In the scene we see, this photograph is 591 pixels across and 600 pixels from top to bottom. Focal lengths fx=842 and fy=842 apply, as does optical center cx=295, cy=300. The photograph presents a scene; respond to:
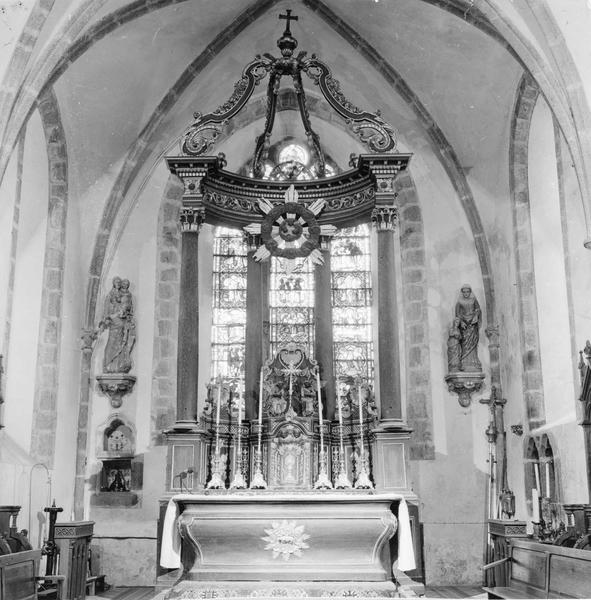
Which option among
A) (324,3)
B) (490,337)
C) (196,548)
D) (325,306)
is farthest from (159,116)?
(196,548)

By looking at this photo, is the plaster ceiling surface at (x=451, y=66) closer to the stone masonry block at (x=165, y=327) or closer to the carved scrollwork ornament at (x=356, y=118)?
the carved scrollwork ornament at (x=356, y=118)

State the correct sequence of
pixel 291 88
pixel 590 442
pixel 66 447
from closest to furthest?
pixel 590 442, pixel 66 447, pixel 291 88

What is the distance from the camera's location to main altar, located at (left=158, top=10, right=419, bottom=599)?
846 centimetres

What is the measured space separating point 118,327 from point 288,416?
11.5ft

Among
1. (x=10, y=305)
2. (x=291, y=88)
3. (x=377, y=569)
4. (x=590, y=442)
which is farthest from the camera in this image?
(x=291, y=88)

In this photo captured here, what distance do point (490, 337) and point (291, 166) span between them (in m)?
4.51

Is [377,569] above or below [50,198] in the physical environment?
below

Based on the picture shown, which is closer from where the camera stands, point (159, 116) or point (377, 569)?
point (377, 569)

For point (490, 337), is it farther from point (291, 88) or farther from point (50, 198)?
point (50, 198)

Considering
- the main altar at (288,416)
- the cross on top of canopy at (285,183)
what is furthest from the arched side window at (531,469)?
the cross on top of canopy at (285,183)

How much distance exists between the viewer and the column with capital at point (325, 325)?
40.7ft

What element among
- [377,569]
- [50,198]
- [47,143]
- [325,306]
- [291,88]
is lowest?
[377,569]

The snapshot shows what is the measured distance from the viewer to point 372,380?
518 inches

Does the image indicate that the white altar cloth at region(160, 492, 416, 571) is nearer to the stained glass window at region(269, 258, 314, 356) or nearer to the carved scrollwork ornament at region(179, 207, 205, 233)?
the carved scrollwork ornament at region(179, 207, 205, 233)
